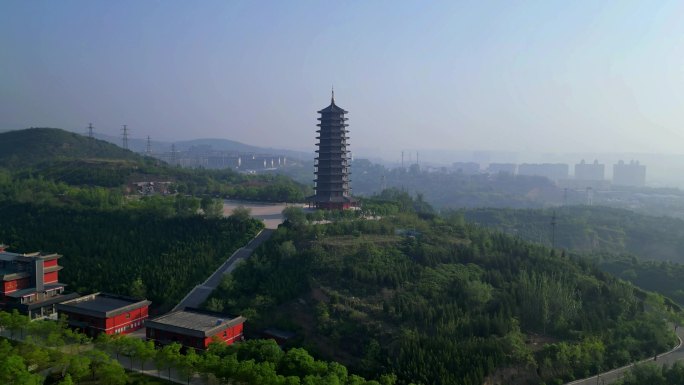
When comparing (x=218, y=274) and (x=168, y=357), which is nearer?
(x=168, y=357)

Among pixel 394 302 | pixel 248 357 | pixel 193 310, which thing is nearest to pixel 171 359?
pixel 248 357

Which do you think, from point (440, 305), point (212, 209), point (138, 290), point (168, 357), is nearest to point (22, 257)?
point (138, 290)

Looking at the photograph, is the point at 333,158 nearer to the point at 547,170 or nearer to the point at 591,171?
the point at 591,171

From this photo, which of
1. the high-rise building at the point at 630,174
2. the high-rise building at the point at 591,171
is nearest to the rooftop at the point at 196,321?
the high-rise building at the point at 630,174

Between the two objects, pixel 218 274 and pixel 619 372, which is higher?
pixel 218 274

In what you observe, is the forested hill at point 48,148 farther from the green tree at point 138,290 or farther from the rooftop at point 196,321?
the rooftop at point 196,321

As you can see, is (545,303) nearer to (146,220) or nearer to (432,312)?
(432,312)
